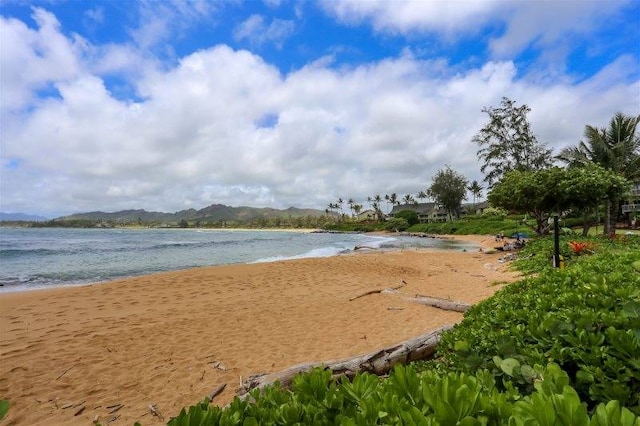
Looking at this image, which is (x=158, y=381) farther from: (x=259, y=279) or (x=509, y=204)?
(x=509, y=204)

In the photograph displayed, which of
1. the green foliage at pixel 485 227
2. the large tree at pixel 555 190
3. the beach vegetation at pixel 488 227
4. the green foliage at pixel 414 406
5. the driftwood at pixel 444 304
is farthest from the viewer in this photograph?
the green foliage at pixel 485 227

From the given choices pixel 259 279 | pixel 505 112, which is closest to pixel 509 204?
pixel 505 112

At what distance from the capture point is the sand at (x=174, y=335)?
15.8 feet

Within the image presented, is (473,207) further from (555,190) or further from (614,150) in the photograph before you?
(555,190)

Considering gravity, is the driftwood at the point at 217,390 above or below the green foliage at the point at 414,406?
below

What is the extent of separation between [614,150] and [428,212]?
8172 centimetres

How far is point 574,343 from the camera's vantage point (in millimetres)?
1999

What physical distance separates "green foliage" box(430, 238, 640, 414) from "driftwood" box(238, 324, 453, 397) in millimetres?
1684

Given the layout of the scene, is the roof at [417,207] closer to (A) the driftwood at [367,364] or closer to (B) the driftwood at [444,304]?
(B) the driftwood at [444,304]

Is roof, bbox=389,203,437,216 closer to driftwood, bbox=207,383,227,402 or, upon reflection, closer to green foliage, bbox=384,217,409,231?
green foliage, bbox=384,217,409,231

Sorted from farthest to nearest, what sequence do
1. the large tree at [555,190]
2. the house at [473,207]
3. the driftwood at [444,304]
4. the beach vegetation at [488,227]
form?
1. the house at [473,207]
2. the beach vegetation at [488,227]
3. the large tree at [555,190]
4. the driftwood at [444,304]

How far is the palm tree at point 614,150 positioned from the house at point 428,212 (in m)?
66.0

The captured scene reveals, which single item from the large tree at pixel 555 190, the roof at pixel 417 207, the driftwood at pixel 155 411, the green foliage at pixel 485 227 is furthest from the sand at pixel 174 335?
the roof at pixel 417 207

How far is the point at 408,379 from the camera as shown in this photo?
1594 mm
